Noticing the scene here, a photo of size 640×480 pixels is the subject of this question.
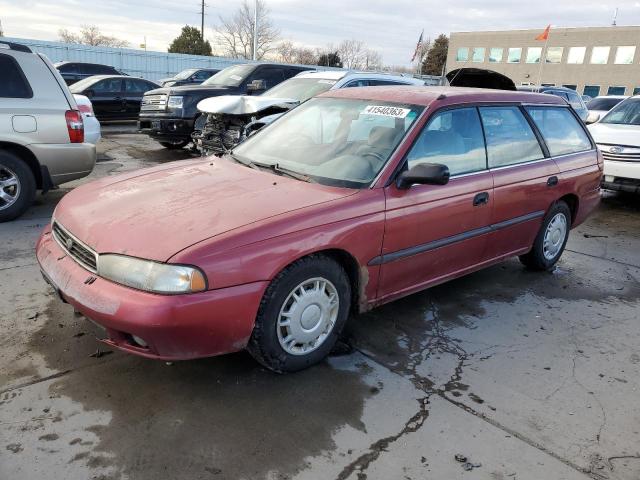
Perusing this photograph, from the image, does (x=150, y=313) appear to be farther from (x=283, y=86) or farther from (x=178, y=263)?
(x=283, y=86)

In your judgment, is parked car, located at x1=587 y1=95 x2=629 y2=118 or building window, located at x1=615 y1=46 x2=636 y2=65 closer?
parked car, located at x1=587 y1=95 x2=629 y2=118

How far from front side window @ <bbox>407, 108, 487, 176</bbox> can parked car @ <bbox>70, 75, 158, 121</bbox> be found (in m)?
12.4

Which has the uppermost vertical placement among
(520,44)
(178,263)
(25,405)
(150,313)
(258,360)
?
(520,44)

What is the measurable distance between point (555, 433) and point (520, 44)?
5755 cm

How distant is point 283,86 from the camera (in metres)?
8.84

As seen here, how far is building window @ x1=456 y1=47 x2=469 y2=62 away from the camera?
57.2 metres

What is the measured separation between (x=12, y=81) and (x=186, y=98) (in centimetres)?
451

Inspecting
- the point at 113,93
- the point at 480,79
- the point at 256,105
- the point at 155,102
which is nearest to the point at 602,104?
the point at 480,79

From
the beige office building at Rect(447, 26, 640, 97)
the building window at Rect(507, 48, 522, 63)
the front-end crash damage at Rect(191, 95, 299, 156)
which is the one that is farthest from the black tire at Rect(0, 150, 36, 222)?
the building window at Rect(507, 48, 522, 63)

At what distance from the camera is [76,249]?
2803 mm

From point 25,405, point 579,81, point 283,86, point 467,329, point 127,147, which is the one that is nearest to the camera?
point 25,405

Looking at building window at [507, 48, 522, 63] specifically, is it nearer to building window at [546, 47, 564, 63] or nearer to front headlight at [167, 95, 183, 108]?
building window at [546, 47, 564, 63]

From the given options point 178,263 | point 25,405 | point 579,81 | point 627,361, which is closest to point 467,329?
point 627,361

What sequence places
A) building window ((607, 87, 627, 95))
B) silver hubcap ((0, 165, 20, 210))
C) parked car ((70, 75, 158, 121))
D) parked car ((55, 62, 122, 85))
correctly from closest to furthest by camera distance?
silver hubcap ((0, 165, 20, 210)) → parked car ((70, 75, 158, 121)) → parked car ((55, 62, 122, 85)) → building window ((607, 87, 627, 95))
